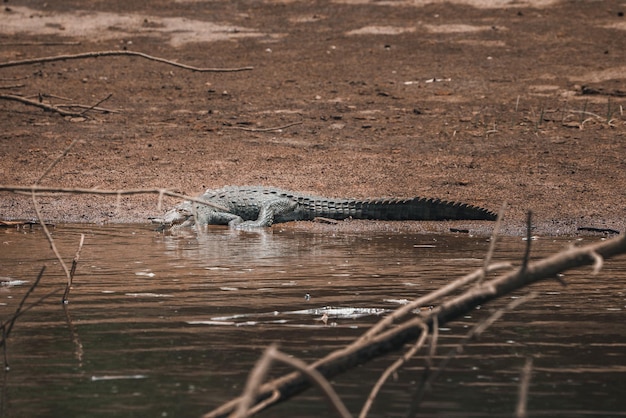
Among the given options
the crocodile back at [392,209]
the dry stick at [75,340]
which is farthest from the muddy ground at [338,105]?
the dry stick at [75,340]

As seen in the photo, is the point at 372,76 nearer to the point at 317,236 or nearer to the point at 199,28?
the point at 199,28

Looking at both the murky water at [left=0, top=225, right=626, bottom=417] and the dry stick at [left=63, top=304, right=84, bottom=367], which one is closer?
the murky water at [left=0, top=225, right=626, bottom=417]

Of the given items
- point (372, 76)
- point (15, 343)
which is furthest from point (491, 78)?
point (15, 343)

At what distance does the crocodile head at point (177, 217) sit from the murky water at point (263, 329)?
133 cm

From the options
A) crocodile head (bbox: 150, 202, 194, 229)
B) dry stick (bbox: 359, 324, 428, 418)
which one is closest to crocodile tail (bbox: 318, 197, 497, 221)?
crocodile head (bbox: 150, 202, 194, 229)

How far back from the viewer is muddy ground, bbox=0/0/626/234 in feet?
41.1

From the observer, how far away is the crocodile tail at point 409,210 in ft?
36.4

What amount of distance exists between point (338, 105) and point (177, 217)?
16.1 ft

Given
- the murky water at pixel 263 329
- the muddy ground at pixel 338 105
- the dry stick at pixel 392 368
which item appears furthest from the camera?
the muddy ground at pixel 338 105

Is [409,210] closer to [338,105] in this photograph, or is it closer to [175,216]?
[175,216]

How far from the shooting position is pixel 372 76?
1700 centimetres

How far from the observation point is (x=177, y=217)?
1116 cm

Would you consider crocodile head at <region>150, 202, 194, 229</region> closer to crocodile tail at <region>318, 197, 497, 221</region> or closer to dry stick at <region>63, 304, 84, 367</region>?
crocodile tail at <region>318, 197, 497, 221</region>

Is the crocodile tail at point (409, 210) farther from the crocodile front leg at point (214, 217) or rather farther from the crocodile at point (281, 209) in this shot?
the crocodile front leg at point (214, 217)
